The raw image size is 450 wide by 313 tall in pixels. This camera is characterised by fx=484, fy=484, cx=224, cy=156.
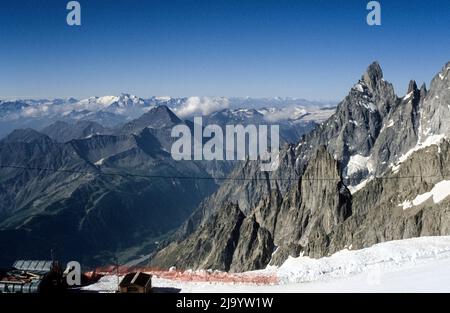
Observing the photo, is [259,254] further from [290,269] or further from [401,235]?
[290,269]

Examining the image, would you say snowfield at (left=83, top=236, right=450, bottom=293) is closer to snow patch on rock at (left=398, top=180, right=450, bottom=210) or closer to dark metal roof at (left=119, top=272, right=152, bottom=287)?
dark metal roof at (left=119, top=272, right=152, bottom=287)

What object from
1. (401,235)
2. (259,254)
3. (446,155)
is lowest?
(259,254)

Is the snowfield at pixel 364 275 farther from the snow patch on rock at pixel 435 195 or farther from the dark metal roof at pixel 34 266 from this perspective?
the snow patch on rock at pixel 435 195

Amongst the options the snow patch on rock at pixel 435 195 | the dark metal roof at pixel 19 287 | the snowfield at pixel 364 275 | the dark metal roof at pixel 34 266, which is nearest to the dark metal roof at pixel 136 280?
the snowfield at pixel 364 275

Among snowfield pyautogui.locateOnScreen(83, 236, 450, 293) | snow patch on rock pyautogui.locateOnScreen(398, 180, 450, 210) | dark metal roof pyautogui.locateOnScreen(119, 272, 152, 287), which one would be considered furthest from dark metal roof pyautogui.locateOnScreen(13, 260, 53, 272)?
snow patch on rock pyautogui.locateOnScreen(398, 180, 450, 210)

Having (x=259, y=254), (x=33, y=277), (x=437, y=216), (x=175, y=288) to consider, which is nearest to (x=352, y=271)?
(x=175, y=288)

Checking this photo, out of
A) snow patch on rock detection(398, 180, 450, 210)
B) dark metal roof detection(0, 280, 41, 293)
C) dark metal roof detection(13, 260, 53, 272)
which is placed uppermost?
dark metal roof detection(13, 260, 53, 272)

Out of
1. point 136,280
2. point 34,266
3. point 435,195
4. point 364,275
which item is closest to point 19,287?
point 34,266

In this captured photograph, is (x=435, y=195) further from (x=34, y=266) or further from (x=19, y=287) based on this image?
(x=19, y=287)
